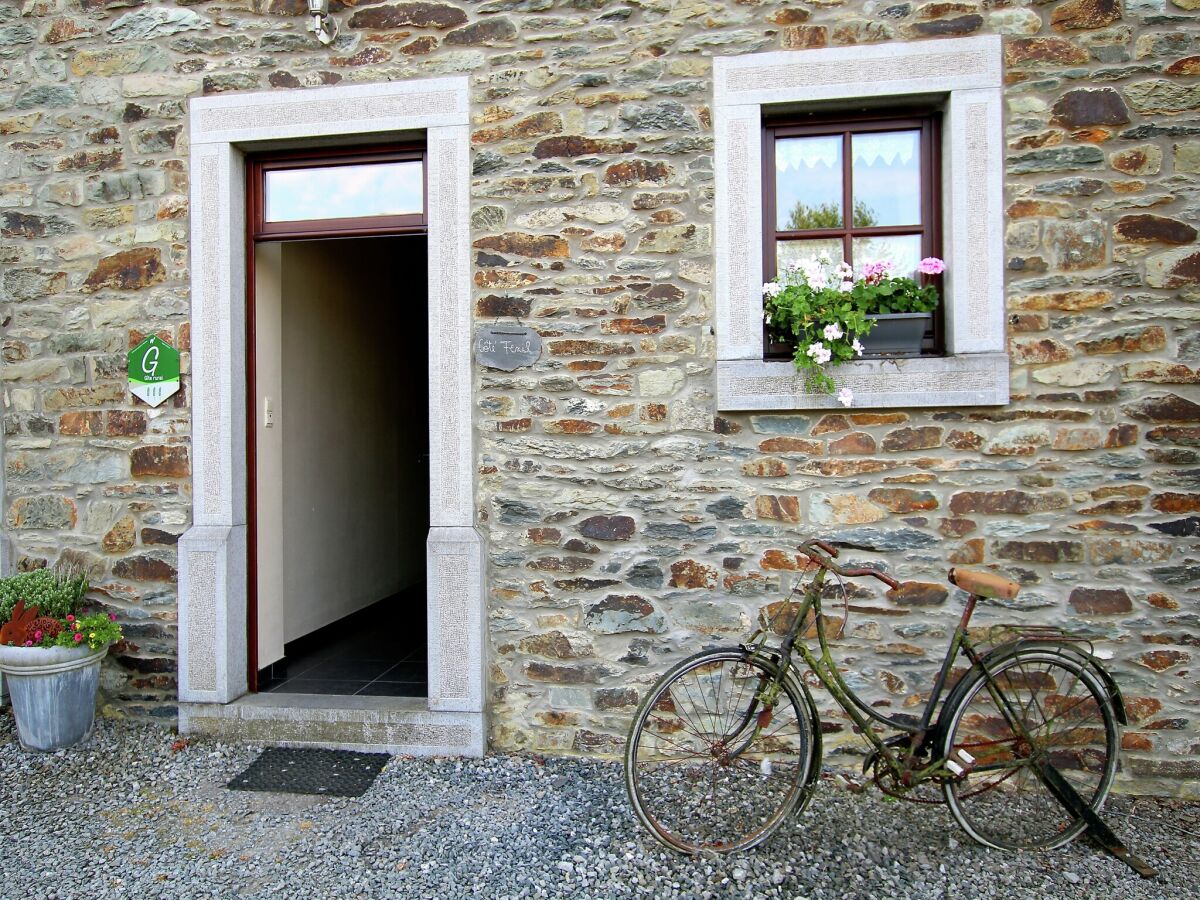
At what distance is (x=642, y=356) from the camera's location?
3.72 metres

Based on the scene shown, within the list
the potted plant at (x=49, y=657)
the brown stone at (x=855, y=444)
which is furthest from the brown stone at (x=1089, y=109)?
the potted plant at (x=49, y=657)

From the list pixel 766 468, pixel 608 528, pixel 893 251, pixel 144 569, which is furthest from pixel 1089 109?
pixel 144 569

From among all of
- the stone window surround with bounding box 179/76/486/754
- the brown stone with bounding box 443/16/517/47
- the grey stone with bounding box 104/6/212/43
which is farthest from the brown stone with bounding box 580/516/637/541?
the grey stone with bounding box 104/6/212/43

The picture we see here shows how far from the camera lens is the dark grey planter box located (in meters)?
3.60

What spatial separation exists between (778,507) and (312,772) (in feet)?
8.03

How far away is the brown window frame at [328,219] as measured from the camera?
4020 mm

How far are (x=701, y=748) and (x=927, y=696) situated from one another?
1025 millimetres

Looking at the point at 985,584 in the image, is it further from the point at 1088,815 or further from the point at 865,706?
the point at 1088,815

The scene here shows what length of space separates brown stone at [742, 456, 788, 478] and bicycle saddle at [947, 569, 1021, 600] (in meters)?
0.90

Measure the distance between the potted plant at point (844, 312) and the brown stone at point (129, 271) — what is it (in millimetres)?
3071

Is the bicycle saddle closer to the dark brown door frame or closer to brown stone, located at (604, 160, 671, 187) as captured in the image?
brown stone, located at (604, 160, 671, 187)

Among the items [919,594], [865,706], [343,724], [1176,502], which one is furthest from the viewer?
[343,724]

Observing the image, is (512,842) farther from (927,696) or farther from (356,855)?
(927,696)

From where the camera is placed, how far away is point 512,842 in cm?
301
